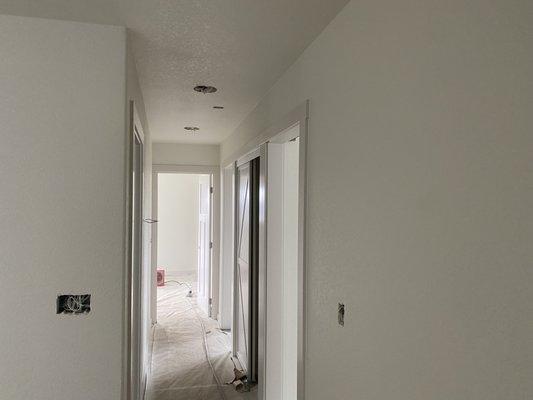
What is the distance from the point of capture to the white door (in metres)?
5.68

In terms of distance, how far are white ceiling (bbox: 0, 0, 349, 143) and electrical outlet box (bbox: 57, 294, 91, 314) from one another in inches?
48.2

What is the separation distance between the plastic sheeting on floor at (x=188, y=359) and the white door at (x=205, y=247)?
0.19 metres

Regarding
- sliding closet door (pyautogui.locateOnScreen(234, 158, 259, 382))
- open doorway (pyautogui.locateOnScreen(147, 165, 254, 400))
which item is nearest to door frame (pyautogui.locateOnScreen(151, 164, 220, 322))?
open doorway (pyautogui.locateOnScreen(147, 165, 254, 400))

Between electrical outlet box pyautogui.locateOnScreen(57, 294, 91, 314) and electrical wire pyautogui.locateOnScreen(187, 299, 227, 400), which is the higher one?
electrical outlet box pyautogui.locateOnScreen(57, 294, 91, 314)

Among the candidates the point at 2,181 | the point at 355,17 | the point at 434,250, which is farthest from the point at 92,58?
the point at 434,250

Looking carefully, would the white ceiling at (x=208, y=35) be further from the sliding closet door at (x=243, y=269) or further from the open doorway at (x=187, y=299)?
the open doorway at (x=187, y=299)

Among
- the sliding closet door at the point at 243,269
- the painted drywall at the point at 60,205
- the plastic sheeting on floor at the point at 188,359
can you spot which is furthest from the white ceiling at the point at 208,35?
the plastic sheeting on floor at the point at 188,359

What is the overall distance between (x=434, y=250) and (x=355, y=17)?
969mm

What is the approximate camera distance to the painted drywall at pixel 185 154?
5.35m

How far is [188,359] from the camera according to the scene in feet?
13.3

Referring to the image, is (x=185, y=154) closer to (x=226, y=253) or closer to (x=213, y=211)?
(x=213, y=211)

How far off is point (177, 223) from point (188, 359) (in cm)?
504

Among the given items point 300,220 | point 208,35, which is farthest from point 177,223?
point 208,35

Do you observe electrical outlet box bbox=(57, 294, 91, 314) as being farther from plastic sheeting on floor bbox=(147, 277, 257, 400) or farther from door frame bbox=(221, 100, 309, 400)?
plastic sheeting on floor bbox=(147, 277, 257, 400)
